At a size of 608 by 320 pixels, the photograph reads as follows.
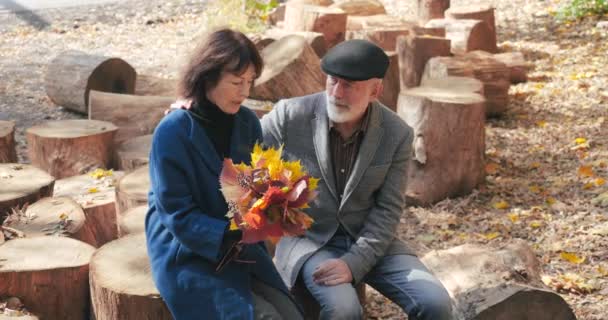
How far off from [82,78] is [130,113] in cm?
155

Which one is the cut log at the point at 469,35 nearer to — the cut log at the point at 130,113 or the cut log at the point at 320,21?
the cut log at the point at 320,21

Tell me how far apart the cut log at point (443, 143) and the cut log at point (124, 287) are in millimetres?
2729

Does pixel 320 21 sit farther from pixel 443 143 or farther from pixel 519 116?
pixel 443 143

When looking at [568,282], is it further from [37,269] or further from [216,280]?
[37,269]

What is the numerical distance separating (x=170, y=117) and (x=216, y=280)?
2.16 ft

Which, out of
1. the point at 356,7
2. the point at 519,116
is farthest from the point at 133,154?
the point at 356,7

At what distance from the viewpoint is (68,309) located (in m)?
3.83

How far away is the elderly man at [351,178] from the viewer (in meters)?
3.52

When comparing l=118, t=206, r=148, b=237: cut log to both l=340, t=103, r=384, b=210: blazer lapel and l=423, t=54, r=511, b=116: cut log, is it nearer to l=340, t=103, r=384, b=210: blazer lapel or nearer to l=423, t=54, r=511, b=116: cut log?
l=340, t=103, r=384, b=210: blazer lapel

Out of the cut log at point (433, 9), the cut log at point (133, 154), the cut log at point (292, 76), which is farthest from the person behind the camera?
the cut log at point (433, 9)

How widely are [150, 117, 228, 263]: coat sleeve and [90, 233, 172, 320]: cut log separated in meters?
0.39

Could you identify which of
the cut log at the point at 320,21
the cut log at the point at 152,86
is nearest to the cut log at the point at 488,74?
the cut log at the point at 320,21

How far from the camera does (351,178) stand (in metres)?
3.63

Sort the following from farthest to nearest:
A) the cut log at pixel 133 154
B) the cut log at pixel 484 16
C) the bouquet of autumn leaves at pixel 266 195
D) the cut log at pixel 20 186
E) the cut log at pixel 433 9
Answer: the cut log at pixel 433 9 < the cut log at pixel 484 16 < the cut log at pixel 133 154 < the cut log at pixel 20 186 < the bouquet of autumn leaves at pixel 266 195
